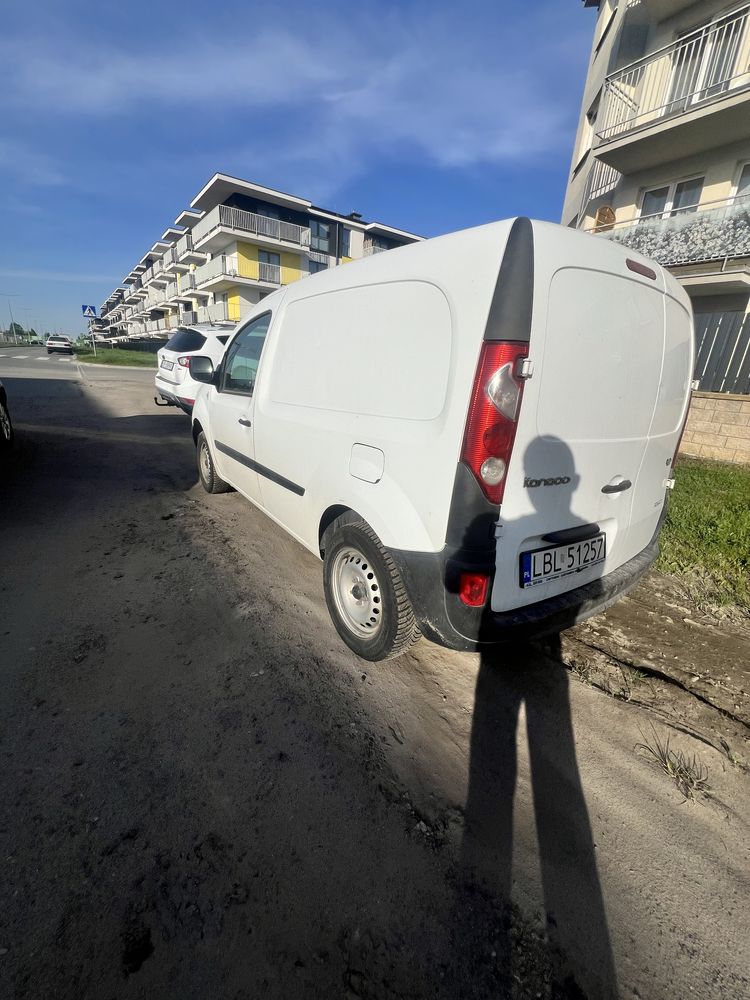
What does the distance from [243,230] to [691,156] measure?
2562 cm

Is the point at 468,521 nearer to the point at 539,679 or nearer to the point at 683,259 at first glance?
the point at 539,679

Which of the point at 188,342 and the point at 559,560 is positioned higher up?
the point at 188,342

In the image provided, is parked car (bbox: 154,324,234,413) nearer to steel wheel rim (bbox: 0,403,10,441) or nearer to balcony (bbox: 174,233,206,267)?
steel wheel rim (bbox: 0,403,10,441)

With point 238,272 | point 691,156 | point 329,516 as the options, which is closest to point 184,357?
point 329,516

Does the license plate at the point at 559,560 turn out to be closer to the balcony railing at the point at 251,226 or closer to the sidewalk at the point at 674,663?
the sidewalk at the point at 674,663

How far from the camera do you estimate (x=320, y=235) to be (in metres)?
34.1

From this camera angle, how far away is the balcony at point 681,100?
29.6ft

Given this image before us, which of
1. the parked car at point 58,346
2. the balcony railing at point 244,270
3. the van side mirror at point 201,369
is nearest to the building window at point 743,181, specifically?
the van side mirror at point 201,369

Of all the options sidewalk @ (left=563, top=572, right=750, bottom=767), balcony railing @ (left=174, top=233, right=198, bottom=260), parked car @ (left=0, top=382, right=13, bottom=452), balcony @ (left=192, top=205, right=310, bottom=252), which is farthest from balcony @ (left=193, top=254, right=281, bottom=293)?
sidewalk @ (left=563, top=572, right=750, bottom=767)

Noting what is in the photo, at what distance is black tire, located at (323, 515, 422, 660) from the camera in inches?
88.7

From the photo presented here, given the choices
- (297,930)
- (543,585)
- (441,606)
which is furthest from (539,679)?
(297,930)

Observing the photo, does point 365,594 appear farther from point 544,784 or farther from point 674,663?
point 674,663

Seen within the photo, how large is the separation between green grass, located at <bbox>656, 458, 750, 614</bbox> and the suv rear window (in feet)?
27.8

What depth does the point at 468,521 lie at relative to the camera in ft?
6.10
